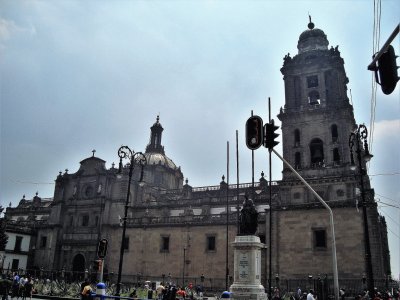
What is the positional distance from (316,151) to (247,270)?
2193cm

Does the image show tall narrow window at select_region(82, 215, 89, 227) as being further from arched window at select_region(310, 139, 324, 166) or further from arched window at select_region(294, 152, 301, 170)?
arched window at select_region(310, 139, 324, 166)

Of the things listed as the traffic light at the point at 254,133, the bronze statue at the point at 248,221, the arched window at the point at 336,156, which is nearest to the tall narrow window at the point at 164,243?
the arched window at the point at 336,156

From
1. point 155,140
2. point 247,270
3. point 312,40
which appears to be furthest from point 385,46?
point 155,140

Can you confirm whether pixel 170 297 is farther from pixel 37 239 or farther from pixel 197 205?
pixel 37 239

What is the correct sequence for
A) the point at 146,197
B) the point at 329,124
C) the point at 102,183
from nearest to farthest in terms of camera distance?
the point at 329,124, the point at 102,183, the point at 146,197

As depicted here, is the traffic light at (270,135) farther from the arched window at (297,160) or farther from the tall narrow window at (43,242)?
the tall narrow window at (43,242)

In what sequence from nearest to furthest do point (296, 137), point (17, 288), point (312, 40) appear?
point (17, 288) < point (296, 137) < point (312, 40)

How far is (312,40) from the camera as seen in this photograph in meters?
36.8

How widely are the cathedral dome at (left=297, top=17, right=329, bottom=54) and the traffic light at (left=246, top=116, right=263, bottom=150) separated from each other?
1143 inches

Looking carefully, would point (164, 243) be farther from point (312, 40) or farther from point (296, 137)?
point (312, 40)

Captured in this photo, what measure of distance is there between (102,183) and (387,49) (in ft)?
154

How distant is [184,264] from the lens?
39906mm

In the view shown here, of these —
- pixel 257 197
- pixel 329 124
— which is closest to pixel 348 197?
pixel 329 124

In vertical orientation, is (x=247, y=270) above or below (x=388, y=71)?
below
